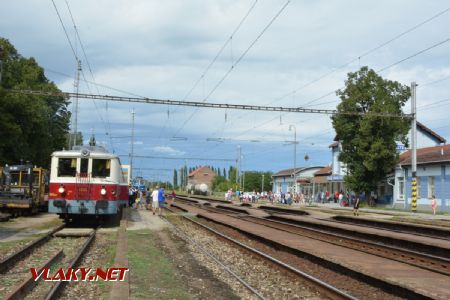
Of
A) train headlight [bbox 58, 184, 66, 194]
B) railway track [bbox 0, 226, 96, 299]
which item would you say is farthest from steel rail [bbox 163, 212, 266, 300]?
train headlight [bbox 58, 184, 66, 194]

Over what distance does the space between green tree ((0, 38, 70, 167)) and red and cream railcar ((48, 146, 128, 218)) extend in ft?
56.5

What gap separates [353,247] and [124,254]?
23.2 feet

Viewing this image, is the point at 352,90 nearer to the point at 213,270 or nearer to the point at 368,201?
the point at 368,201

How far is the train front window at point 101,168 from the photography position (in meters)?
20.0

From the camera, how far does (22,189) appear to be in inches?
1094

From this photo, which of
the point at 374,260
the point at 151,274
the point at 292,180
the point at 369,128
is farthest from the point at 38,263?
the point at 292,180

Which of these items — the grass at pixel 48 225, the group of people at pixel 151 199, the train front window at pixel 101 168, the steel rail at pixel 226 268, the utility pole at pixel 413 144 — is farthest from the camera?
the utility pole at pixel 413 144

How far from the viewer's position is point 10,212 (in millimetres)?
26078

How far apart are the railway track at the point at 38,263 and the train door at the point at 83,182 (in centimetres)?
232

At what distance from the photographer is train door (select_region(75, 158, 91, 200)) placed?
19703mm

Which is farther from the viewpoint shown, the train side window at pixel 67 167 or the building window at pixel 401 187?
the building window at pixel 401 187

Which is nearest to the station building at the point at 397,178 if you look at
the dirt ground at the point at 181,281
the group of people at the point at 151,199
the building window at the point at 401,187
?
the building window at the point at 401,187

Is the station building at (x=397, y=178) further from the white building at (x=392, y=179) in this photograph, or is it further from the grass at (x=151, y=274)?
the grass at (x=151, y=274)

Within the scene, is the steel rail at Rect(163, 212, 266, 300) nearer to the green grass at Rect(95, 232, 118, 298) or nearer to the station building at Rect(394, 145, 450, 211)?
the green grass at Rect(95, 232, 118, 298)
